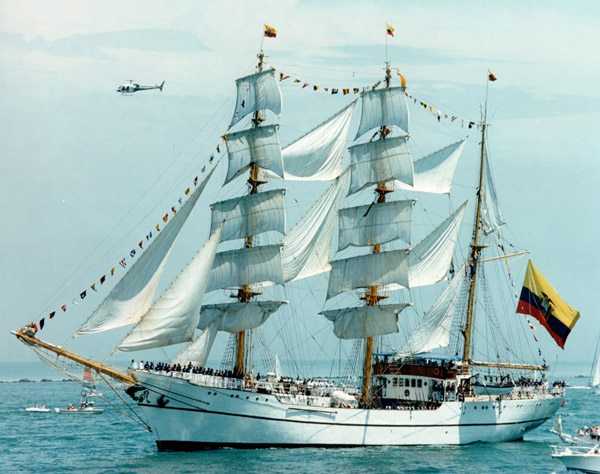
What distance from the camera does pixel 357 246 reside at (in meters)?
57.3

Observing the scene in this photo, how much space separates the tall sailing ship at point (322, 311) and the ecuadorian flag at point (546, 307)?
414 centimetres

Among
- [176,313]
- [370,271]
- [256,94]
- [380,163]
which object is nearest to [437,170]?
[380,163]

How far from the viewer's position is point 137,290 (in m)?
46.4

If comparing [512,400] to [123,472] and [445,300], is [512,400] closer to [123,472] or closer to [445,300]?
[445,300]

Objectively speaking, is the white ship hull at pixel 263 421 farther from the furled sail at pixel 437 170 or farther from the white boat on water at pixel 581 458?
the furled sail at pixel 437 170

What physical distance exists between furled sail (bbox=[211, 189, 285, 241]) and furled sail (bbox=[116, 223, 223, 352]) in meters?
5.09

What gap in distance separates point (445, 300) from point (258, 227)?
1500 cm

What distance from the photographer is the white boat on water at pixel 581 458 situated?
42.9 meters

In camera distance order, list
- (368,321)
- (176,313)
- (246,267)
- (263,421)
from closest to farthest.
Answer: (176,313)
(263,421)
(246,267)
(368,321)

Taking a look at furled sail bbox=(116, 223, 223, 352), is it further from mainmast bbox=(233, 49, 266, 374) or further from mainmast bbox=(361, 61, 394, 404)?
mainmast bbox=(361, 61, 394, 404)

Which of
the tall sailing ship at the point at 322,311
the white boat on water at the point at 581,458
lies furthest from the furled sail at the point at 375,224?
the white boat on water at the point at 581,458

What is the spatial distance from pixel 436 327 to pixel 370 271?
6569mm

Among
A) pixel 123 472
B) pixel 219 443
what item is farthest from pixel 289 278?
pixel 123 472

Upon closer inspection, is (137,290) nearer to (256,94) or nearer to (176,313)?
(176,313)
